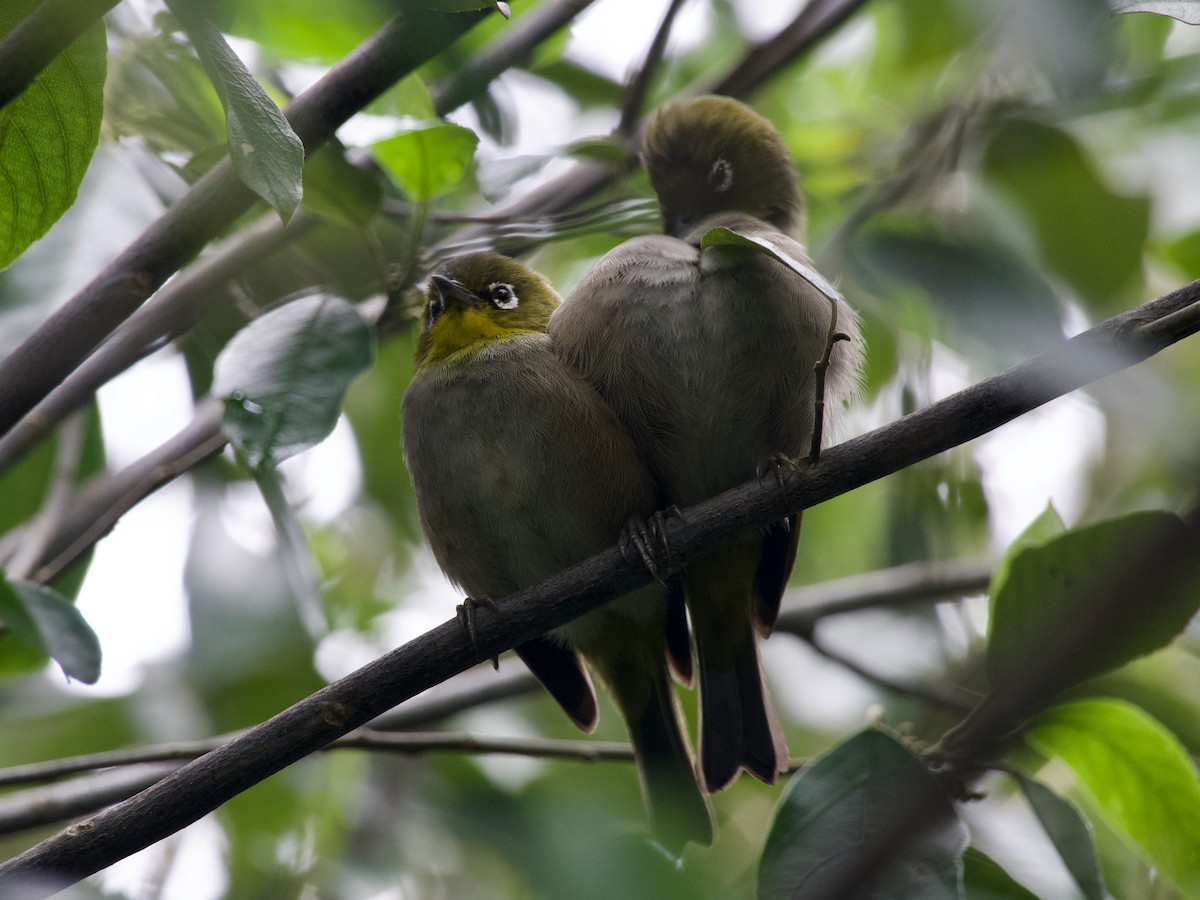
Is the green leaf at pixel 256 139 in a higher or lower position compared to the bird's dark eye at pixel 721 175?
higher

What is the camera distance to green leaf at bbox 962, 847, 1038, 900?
9.71 ft

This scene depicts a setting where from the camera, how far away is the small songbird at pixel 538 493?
3.37 meters

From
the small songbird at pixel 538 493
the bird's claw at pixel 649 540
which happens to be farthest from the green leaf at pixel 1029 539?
the small songbird at pixel 538 493

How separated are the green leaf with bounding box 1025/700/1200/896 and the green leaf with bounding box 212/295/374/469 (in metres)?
2.04

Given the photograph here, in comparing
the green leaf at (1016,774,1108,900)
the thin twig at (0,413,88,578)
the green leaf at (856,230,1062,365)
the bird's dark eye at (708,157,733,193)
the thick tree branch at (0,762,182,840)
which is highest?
the bird's dark eye at (708,157,733,193)

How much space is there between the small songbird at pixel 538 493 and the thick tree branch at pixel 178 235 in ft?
3.59

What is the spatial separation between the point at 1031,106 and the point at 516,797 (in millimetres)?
3017

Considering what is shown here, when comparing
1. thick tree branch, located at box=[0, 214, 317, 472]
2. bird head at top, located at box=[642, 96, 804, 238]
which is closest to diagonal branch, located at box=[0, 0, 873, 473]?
thick tree branch, located at box=[0, 214, 317, 472]

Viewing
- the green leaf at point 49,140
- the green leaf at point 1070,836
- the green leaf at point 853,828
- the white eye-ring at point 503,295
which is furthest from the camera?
the white eye-ring at point 503,295

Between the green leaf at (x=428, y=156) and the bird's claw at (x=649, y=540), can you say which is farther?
the green leaf at (x=428, y=156)

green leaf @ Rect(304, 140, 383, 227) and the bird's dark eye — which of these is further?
the bird's dark eye

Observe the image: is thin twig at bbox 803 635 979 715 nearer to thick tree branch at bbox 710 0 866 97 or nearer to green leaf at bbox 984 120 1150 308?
green leaf at bbox 984 120 1150 308

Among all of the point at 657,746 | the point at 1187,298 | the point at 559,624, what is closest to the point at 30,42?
the point at 559,624

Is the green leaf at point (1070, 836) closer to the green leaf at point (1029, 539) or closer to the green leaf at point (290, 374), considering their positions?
the green leaf at point (1029, 539)
